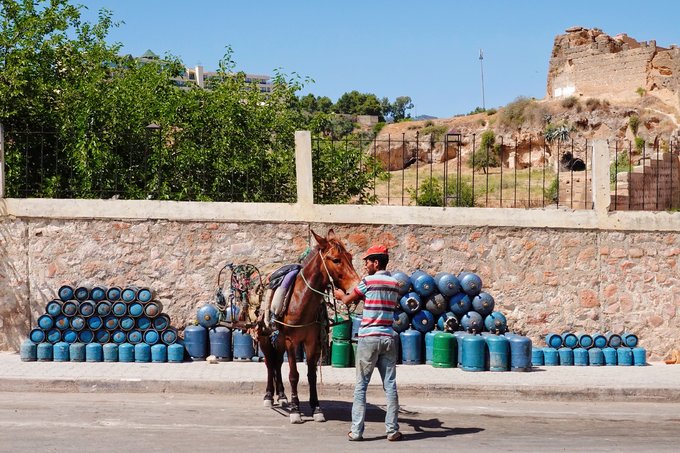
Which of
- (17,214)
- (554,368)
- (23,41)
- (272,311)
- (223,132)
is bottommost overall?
(554,368)

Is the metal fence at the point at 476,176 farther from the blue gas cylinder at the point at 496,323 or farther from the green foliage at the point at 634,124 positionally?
the green foliage at the point at 634,124

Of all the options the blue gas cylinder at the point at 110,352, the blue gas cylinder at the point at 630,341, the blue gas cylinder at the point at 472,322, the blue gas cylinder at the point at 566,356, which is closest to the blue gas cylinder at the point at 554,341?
the blue gas cylinder at the point at 566,356

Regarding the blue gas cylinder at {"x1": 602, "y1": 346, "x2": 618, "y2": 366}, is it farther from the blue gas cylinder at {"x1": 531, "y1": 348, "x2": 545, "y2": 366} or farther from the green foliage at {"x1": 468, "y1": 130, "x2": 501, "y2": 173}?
the green foliage at {"x1": 468, "y1": 130, "x2": 501, "y2": 173}

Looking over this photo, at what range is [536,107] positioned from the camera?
7481 cm

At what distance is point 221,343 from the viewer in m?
12.3

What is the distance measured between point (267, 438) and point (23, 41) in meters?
12.1

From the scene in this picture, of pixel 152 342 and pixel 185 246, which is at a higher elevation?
pixel 185 246

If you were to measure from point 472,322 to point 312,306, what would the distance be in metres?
4.11

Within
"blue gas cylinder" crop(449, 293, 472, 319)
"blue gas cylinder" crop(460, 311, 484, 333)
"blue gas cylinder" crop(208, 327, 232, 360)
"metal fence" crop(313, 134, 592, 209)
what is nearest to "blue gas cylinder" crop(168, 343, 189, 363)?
"blue gas cylinder" crop(208, 327, 232, 360)

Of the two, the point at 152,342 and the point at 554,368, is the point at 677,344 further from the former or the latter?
the point at 152,342

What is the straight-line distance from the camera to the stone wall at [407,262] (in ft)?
43.0

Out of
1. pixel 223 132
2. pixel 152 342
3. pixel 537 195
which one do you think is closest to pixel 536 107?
pixel 537 195

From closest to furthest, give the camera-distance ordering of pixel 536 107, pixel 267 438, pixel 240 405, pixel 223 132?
pixel 267 438, pixel 240 405, pixel 223 132, pixel 536 107

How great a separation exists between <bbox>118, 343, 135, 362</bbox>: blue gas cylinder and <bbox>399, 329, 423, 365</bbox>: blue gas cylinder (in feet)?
13.1
